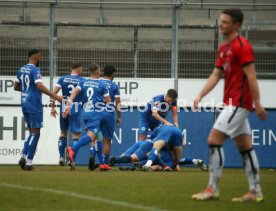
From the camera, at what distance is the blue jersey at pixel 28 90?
16141mm

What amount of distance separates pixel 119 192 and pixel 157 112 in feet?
25.2

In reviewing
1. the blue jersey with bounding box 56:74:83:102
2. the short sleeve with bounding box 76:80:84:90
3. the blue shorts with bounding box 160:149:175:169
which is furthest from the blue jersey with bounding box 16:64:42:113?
the blue shorts with bounding box 160:149:175:169

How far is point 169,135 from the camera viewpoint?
17.5 m

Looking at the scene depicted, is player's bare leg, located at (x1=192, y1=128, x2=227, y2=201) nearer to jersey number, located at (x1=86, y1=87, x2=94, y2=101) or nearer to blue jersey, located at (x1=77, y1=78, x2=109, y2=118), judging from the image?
blue jersey, located at (x1=77, y1=78, x2=109, y2=118)

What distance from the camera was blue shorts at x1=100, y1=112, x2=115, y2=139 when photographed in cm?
1753

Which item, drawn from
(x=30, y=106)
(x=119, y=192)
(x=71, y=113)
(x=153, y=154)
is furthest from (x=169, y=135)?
(x=119, y=192)

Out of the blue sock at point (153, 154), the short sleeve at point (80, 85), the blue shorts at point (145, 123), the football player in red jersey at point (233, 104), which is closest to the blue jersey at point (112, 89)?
the short sleeve at point (80, 85)

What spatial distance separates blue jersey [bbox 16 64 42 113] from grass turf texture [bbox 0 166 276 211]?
2917 mm

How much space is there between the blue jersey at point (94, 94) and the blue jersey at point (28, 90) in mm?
1302

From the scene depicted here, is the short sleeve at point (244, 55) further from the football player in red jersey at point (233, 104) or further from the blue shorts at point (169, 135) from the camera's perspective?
the blue shorts at point (169, 135)

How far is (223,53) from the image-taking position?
9.86 metres

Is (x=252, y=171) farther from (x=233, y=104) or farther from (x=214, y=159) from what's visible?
(x=233, y=104)

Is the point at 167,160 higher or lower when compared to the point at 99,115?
lower

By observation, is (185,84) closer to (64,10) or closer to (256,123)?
(256,123)
